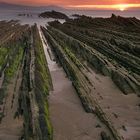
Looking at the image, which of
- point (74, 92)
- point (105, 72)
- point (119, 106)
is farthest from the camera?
point (105, 72)

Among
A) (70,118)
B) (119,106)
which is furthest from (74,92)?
(70,118)

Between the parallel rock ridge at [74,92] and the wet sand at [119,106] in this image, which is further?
the wet sand at [119,106]

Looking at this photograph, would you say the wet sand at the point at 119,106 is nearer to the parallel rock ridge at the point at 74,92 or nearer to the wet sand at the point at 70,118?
the parallel rock ridge at the point at 74,92

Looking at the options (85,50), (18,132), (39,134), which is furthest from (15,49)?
(39,134)

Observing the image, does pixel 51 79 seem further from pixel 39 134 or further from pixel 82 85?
pixel 39 134

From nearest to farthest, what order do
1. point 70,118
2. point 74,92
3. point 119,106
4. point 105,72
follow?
point 70,118, point 119,106, point 74,92, point 105,72

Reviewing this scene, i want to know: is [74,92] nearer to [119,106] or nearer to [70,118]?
[119,106]

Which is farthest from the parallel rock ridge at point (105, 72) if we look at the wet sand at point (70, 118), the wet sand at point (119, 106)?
the wet sand at point (70, 118)

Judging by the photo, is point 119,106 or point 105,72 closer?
point 119,106
